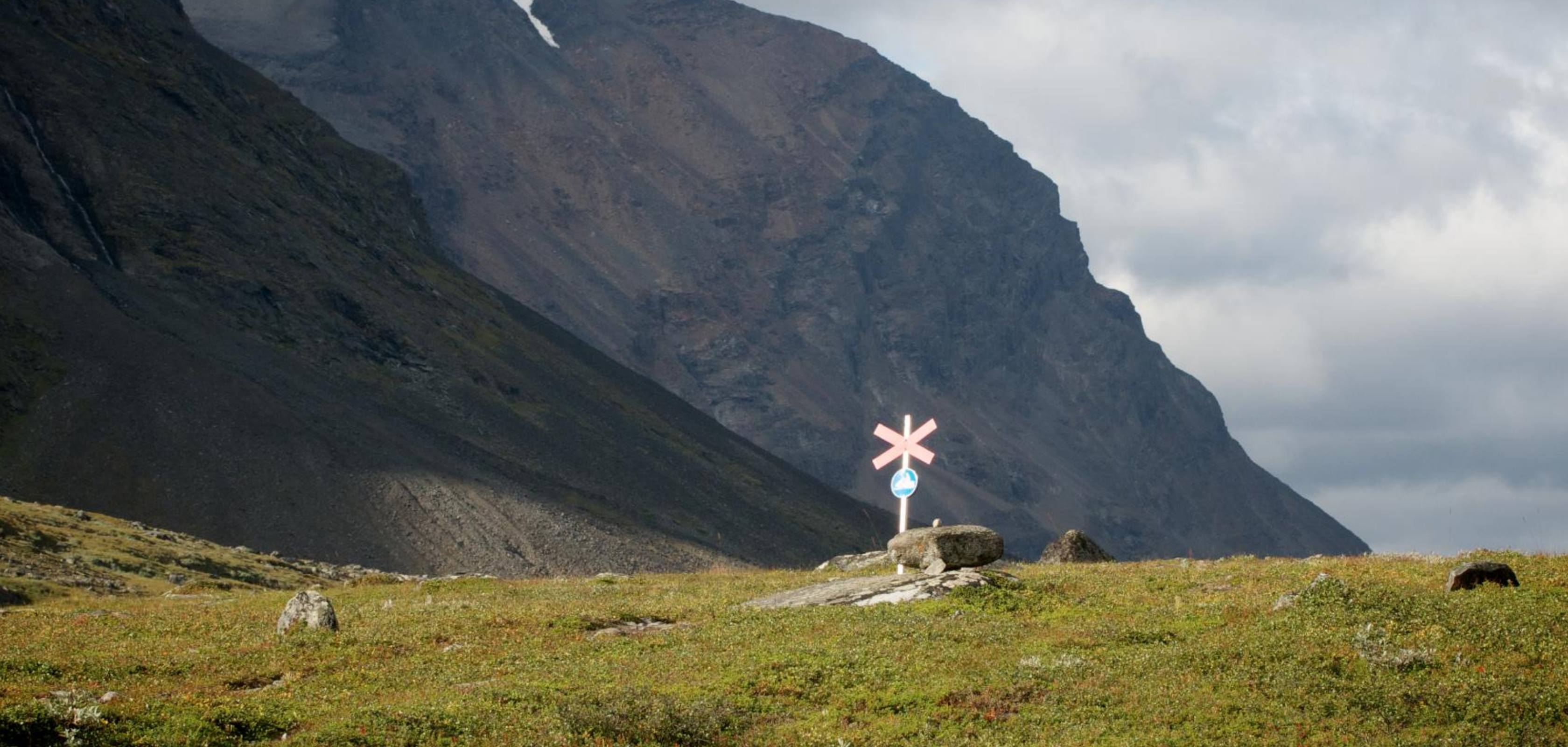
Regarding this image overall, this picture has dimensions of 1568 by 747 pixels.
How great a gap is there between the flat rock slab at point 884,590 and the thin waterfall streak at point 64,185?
124052 millimetres

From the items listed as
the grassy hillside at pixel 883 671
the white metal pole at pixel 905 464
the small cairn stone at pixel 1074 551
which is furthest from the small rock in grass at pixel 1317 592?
the small cairn stone at pixel 1074 551

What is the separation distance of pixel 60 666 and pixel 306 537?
291 feet

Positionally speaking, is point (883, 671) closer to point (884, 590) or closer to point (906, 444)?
point (884, 590)

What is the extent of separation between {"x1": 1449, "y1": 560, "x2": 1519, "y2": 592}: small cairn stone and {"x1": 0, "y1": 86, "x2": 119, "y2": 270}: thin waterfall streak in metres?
135

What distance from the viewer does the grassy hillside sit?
2055 centimetres

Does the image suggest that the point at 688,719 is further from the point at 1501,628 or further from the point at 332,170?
the point at 332,170

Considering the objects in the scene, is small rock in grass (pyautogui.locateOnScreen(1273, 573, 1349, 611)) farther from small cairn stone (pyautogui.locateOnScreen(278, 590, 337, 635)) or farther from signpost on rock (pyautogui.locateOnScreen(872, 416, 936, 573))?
small cairn stone (pyautogui.locateOnScreen(278, 590, 337, 635))

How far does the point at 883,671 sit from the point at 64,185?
140943 millimetres

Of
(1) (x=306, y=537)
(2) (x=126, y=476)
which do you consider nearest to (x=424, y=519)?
(1) (x=306, y=537)

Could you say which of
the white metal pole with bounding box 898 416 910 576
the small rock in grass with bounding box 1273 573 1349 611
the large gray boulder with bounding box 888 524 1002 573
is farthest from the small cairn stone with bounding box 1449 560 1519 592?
the white metal pole with bounding box 898 416 910 576

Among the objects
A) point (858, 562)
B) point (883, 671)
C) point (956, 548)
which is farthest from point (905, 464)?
point (883, 671)

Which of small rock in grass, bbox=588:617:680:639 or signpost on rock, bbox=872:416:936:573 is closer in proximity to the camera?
small rock in grass, bbox=588:617:680:639

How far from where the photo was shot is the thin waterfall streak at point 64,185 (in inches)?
5517

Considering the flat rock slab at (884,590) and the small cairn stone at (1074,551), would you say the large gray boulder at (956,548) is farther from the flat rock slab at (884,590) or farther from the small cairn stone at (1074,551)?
the small cairn stone at (1074,551)
